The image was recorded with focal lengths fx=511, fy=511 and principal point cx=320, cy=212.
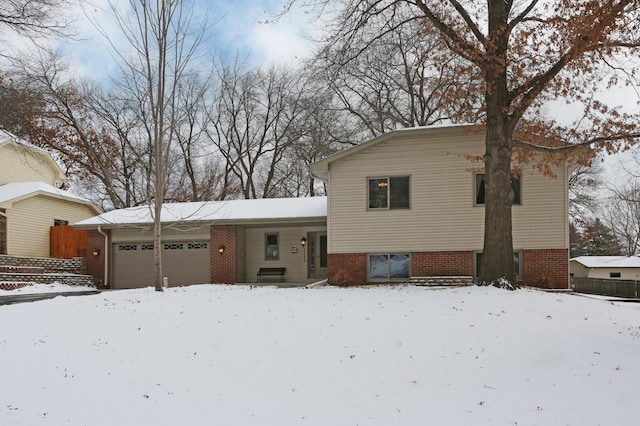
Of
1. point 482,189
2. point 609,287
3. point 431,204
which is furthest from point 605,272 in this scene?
point 431,204

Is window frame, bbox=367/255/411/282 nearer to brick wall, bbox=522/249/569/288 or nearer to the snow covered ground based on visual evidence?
brick wall, bbox=522/249/569/288

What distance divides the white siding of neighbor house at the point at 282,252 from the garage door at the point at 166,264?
1727 mm

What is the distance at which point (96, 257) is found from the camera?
2203 cm

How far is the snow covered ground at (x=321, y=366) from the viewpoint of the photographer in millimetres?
4969

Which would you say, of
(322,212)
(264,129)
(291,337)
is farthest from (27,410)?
(264,129)

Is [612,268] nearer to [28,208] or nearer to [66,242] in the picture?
[66,242]

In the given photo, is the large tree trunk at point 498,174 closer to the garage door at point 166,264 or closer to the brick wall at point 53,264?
the garage door at point 166,264

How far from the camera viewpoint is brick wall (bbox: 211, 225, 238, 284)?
20.5 meters

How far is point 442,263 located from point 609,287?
46.7 ft

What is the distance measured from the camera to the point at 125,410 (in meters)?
4.98

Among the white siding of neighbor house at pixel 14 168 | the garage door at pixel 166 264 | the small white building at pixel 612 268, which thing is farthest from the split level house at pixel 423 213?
the small white building at pixel 612 268

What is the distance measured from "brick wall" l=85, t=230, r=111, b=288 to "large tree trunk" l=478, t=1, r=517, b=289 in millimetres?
16200

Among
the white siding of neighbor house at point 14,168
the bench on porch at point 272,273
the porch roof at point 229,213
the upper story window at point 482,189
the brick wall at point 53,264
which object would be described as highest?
the white siding of neighbor house at point 14,168

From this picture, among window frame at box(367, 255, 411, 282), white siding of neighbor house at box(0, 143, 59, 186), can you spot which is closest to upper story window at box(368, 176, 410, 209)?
window frame at box(367, 255, 411, 282)
